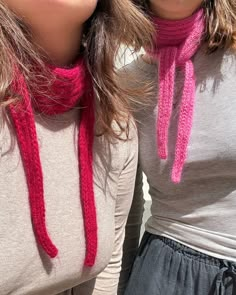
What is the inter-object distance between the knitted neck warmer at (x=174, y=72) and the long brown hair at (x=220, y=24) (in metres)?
0.02

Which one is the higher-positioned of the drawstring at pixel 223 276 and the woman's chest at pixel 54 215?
the woman's chest at pixel 54 215

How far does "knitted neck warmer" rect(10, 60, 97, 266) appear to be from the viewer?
82 centimetres

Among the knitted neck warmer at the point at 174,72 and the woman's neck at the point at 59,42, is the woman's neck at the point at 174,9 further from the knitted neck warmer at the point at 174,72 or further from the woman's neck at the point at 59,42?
the woman's neck at the point at 59,42

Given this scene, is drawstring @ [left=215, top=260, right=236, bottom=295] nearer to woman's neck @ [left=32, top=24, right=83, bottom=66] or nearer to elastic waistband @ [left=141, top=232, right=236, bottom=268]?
elastic waistband @ [left=141, top=232, right=236, bottom=268]

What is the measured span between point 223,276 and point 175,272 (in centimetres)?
10

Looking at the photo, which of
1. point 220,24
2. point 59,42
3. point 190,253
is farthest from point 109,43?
point 190,253

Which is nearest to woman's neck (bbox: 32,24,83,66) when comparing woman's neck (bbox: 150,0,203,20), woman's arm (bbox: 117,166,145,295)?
woman's neck (bbox: 150,0,203,20)

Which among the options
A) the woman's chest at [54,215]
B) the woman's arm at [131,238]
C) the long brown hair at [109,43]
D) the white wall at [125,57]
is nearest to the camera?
the woman's chest at [54,215]

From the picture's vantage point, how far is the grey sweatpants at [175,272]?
1.01 m

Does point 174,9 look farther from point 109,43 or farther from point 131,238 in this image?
point 131,238

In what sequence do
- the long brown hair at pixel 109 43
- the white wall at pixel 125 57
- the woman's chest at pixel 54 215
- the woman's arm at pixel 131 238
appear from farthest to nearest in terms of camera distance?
the woman's arm at pixel 131 238, the white wall at pixel 125 57, the long brown hair at pixel 109 43, the woman's chest at pixel 54 215

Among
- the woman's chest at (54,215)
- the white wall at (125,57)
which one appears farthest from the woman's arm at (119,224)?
the white wall at (125,57)

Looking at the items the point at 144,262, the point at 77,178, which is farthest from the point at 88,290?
the point at 77,178

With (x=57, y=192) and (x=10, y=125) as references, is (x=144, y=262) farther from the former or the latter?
(x=10, y=125)
